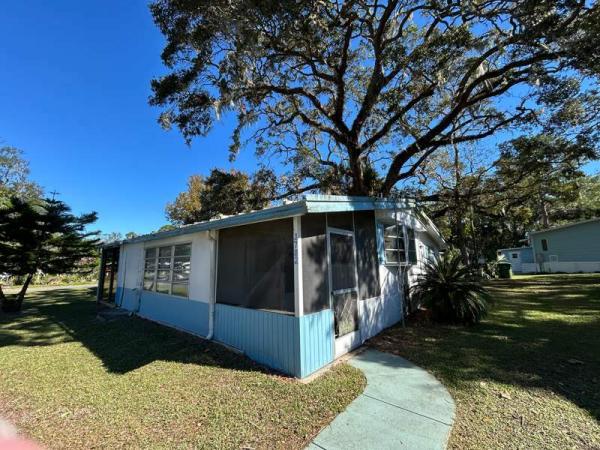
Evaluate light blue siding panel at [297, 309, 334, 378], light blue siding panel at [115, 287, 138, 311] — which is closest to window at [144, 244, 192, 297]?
light blue siding panel at [115, 287, 138, 311]

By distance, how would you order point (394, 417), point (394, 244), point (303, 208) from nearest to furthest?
point (394, 417), point (303, 208), point (394, 244)

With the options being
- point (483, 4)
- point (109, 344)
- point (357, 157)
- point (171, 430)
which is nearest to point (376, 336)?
point (171, 430)

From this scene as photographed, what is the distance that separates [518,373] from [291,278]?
3822 millimetres

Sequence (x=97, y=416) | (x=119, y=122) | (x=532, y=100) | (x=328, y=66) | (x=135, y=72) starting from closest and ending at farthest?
1. (x=97, y=416)
2. (x=532, y=100)
3. (x=328, y=66)
4. (x=135, y=72)
5. (x=119, y=122)

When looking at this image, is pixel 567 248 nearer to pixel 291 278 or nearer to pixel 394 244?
pixel 394 244

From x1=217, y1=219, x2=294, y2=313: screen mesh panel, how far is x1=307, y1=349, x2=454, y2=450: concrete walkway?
1759mm

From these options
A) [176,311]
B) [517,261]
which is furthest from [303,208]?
[517,261]

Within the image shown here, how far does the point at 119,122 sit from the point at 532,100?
55.7 feet

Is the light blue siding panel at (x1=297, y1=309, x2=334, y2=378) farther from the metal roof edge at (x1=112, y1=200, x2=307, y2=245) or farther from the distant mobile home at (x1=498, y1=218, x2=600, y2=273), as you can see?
the distant mobile home at (x1=498, y1=218, x2=600, y2=273)

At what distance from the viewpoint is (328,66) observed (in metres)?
9.87

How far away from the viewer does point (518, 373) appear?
4.46 m

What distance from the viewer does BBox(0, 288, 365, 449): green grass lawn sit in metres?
3.15

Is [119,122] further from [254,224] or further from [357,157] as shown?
→ [254,224]

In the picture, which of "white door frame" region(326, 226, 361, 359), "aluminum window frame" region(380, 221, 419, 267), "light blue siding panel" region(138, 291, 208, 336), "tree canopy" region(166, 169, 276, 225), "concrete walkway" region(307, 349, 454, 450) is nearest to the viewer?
"concrete walkway" region(307, 349, 454, 450)
